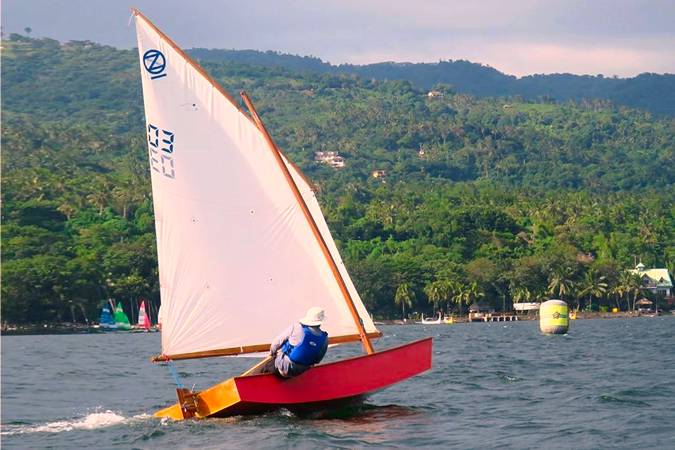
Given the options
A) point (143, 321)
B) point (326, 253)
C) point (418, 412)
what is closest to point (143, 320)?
point (143, 321)

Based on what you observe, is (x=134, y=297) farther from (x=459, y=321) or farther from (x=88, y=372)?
(x=88, y=372)

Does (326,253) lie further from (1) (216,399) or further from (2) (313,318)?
(1) (216,399)

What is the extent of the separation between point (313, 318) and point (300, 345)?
78 cm

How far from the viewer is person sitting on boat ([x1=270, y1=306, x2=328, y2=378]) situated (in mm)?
32656

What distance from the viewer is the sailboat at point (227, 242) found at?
113 feet

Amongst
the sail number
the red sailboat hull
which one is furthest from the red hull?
the sail number

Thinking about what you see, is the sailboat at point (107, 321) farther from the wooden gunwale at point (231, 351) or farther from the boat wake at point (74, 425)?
the wooden gunwale at point (231, 351)

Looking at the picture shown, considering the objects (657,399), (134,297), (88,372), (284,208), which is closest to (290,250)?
(284,208)

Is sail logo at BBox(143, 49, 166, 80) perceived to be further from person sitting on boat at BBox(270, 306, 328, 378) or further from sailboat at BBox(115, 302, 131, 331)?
sailboat at BBox(115, 302, 131, 331)

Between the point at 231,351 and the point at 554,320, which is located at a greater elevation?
the point at 231,351

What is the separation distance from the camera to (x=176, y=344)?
34906 mm

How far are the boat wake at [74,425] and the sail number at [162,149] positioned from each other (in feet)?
23.2

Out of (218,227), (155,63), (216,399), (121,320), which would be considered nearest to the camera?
(216,399)

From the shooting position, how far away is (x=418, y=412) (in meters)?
37.2
